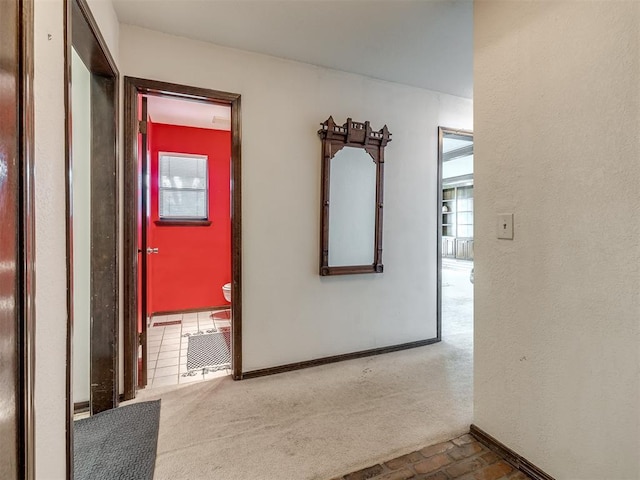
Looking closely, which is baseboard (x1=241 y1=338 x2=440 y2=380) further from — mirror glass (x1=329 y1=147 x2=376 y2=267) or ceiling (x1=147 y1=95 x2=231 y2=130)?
ceiling (x1=147 y1=95 x2=231 y2=130)

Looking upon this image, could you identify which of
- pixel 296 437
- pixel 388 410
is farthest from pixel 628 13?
pixel 296 437

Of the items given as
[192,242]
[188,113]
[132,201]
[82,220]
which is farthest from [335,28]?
[192,242]

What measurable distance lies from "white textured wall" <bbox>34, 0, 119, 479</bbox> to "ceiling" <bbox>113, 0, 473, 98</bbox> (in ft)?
3.44

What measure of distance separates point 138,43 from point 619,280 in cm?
287

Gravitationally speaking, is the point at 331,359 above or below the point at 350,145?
below

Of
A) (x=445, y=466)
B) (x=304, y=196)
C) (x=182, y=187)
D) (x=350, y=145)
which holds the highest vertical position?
(x=350, y=145)

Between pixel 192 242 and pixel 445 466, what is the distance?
3709 mm

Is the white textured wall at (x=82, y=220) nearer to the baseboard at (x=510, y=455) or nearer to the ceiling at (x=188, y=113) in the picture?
the ceiling at (x=188, y=113)

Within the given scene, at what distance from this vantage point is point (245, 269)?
2510mm

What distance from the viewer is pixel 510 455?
163 cm

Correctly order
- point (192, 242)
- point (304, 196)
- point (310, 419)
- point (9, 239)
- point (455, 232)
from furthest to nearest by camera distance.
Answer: point (455, 232) → point (192, 242) → point (304, 196) → point (310, 419) → point (9, 239)

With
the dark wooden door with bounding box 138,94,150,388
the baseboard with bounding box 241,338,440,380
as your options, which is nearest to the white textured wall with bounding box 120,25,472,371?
the baseboard with bounding box 241,338,440,380

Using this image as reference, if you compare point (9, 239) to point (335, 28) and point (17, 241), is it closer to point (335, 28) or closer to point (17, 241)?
point (17, 241)

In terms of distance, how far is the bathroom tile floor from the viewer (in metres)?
2.54
